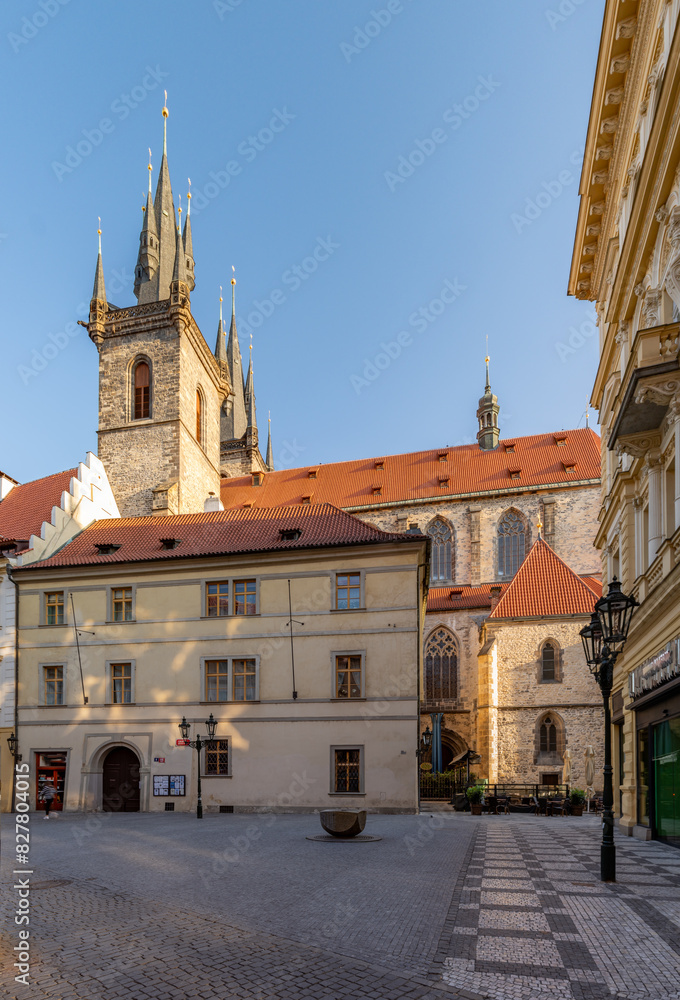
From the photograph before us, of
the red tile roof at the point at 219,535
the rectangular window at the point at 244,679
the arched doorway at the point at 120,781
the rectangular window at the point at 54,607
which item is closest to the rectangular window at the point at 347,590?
the red tile roof at the point at 219,535

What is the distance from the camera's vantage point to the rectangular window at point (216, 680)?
82.8 ft

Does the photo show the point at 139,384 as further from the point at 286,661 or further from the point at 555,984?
the point at 555,984

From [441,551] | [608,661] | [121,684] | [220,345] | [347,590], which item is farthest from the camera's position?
[220,345]

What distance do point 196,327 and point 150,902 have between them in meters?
40.3

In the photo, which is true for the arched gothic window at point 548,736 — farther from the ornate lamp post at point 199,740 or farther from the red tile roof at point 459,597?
the ornate lamp post at point 199,740

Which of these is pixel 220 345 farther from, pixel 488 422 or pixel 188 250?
pixel 488 422

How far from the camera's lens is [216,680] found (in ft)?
83.3

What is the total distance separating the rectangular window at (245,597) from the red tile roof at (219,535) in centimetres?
118

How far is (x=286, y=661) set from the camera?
24828 millimetres

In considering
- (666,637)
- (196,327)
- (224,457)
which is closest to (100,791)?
A: (666,637)

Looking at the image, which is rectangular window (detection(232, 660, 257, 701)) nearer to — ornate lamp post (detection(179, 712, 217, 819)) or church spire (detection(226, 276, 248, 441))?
ornate lamp post (detection(179, 712, 217, 819))

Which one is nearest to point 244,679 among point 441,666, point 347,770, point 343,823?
point 347,770

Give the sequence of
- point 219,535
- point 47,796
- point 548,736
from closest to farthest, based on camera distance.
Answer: point 47,796 → point 219,535 → point 548,736

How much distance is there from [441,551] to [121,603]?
82.2 ft
